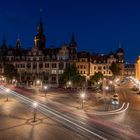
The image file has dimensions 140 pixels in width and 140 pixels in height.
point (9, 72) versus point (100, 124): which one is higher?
point (9, 72)

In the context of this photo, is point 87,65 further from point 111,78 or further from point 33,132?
point 33,132

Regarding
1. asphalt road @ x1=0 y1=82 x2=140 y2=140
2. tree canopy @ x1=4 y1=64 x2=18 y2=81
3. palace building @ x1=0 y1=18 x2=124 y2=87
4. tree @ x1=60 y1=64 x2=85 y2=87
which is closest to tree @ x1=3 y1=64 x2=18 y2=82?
tree canopy @ x1=4 y1=64 x2=18 y2=81

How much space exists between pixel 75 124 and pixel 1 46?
97009 mm

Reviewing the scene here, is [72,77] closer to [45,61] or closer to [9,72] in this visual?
[45,61]

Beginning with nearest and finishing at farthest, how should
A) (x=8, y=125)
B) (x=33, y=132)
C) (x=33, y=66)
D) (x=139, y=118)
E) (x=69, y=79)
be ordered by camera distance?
1. (x=33, y=132)
2. (x=8, y=125)
3. (x=139, y=118)
4. (x=69, y=79)
5. (x=33, y=66)

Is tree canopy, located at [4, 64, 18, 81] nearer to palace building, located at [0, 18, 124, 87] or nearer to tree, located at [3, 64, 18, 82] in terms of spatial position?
tree, located at [3, 64, 18, 82]

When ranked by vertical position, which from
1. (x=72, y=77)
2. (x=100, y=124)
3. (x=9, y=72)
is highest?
(x=9, y=72)

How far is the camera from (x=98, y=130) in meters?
23.8

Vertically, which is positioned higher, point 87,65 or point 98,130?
point 87,65

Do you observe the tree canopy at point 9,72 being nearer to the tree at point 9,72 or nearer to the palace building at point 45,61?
the tree at point 9,72

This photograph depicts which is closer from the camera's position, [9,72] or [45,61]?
[9,72]

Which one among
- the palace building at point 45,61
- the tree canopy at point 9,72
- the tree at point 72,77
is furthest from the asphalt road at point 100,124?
the palace building at point 45,61

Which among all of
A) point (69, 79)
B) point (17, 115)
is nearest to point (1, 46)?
point (69, 79)

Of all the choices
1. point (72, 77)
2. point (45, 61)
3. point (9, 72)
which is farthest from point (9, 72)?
point (72, 77)
